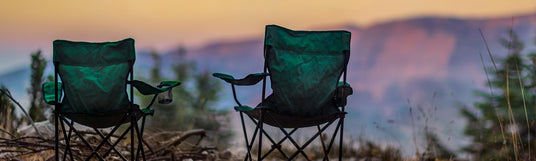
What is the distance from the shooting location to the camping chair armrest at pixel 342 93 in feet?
9.99

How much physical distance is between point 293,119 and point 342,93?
1.08 feet

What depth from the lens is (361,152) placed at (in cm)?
548

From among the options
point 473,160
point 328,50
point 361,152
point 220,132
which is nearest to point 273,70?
point 328,50

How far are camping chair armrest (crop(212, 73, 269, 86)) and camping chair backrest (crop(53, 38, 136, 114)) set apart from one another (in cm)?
52

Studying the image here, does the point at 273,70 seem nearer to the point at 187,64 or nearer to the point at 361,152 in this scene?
the point at 361,152

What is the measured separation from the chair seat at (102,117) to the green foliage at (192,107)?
5085 mm

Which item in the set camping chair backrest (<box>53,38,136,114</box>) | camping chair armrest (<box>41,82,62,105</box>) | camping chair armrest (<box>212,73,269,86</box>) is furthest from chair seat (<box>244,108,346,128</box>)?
camping chair armrest (<box>41,82,62,105</box>)

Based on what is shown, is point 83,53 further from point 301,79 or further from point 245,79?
point 301,79

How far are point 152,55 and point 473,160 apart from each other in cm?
616

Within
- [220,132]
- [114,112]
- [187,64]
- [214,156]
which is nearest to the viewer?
[114,112]

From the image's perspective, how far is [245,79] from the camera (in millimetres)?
3004

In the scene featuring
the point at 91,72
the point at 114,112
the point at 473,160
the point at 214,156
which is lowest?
the point at 473,160

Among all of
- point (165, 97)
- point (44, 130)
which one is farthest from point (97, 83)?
point (44, 130)

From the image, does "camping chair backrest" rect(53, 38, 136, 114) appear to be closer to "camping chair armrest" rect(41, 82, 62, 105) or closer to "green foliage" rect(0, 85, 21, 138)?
"camping chair armrest" rect(41, 82, 62, 105)
